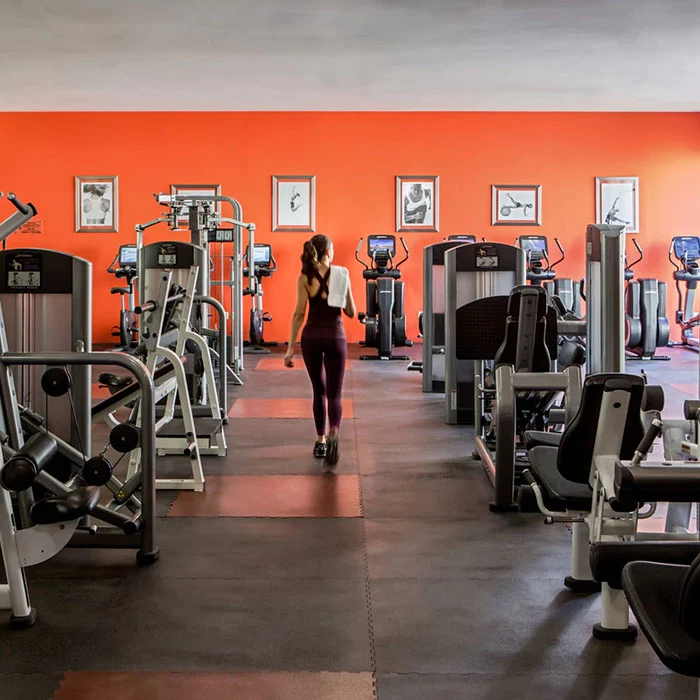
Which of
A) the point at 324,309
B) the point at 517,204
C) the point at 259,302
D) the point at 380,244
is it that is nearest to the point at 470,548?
the point at 324,309

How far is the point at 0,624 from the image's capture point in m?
2.81

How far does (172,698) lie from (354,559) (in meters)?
1.25

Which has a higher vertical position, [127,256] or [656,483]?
[127,256]

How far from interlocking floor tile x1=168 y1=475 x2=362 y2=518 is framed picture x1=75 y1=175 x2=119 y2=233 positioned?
8.01m

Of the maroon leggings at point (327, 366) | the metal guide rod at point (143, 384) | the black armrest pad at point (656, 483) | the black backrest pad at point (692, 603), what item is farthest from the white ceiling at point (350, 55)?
the black backrest pad at point (692, 603)

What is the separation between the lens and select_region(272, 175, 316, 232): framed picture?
1198 centimetres

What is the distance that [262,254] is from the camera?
11320 mm

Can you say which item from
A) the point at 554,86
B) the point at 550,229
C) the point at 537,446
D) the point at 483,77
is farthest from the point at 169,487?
the point at 550,229

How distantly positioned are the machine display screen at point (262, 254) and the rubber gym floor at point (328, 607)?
21.7ft

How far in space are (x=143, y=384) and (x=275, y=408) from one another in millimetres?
3929

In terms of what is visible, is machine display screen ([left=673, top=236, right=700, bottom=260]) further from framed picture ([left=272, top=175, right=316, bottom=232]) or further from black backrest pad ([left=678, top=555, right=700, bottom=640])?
black backrest pad ([left=678, top=555, right=700, bottom=640])

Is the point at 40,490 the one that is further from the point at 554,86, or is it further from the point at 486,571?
the point at 554,86

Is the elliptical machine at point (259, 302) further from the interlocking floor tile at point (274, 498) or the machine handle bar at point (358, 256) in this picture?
the interlocking floor tile at point (274, 498)

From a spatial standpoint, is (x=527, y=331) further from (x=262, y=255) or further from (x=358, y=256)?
(x=358, y=256)
